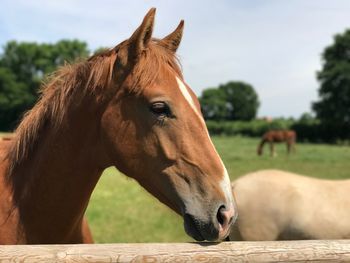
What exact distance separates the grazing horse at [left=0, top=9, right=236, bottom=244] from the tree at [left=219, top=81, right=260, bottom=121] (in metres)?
102

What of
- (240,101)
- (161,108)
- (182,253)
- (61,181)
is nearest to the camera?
(182,253)

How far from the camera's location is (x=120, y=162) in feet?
6.72

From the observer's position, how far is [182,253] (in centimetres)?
177

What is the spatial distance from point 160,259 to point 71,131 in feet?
2.94

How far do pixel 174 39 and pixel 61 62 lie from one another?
24782mm

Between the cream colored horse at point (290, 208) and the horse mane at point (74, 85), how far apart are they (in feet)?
9.24

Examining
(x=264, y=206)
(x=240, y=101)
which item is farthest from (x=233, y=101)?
(x=264, y=206)

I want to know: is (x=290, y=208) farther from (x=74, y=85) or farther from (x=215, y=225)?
(x=74, y=85)

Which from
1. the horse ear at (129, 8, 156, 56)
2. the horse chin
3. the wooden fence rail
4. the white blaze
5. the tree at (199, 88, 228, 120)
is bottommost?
the tree at (199, 88, 228, 120)

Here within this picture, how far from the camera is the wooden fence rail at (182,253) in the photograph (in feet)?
5.66

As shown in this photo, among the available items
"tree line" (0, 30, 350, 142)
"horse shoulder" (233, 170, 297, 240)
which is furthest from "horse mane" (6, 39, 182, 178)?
"tree line" (0, 30, 350, 142)

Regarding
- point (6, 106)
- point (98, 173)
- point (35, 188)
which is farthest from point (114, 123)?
point (6, 106)

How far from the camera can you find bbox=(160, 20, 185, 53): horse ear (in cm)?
230

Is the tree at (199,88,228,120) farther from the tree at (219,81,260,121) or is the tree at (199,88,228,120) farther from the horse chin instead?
the horse chin
